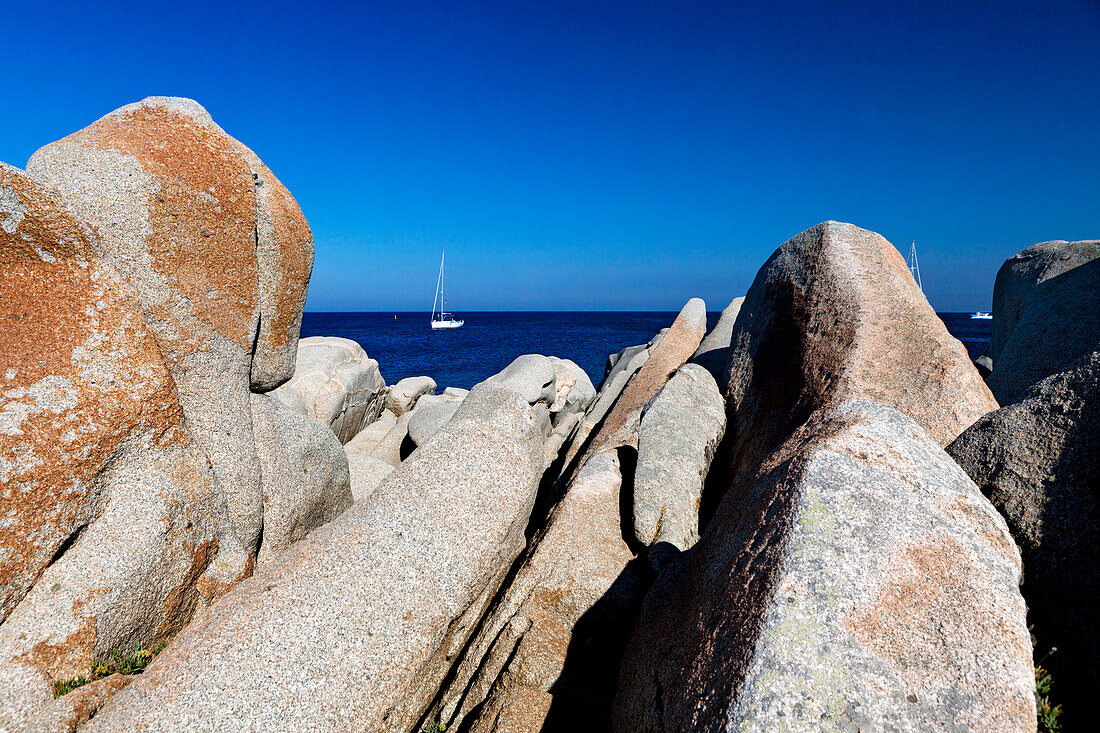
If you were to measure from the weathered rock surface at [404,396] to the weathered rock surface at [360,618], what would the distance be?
11007 millimetres

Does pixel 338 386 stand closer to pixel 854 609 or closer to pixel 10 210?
pixel 10 210

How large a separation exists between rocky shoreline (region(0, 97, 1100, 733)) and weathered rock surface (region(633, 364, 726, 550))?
46 millimetres

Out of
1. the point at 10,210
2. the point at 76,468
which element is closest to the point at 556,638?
the point at 76,468

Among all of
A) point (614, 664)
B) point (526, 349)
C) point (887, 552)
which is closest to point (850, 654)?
point (887, 552)

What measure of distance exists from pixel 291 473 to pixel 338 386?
727 cm

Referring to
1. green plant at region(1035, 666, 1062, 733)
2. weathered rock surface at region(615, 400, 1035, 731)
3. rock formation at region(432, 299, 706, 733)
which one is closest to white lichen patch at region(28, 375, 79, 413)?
rock formation at region(432, 299, 706, 733)

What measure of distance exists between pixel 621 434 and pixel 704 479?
127cm

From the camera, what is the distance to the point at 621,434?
7422 millimetres

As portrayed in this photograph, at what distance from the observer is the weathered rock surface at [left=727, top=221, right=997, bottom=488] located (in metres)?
5.15

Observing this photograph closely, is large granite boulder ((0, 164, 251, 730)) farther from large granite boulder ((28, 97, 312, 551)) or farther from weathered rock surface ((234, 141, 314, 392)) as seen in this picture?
weathered rock surface ((234, 141, 314, 392))

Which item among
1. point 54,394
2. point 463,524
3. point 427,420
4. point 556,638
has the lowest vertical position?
point 556,638

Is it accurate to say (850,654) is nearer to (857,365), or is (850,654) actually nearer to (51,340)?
(857,365)

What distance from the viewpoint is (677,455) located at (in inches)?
248

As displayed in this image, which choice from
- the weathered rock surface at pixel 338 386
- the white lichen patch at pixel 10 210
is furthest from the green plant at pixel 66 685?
the weathered rock surface at pixel 338 386
